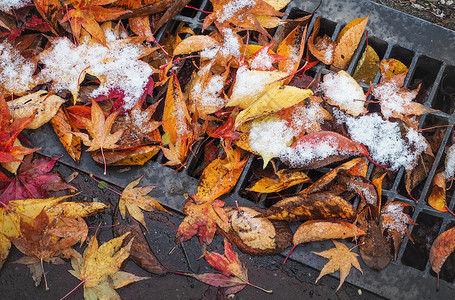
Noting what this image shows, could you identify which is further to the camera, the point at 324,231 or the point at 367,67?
the point at 367,67

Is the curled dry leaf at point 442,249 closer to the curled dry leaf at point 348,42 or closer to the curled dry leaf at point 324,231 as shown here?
the curled dry leaf at point 324,231

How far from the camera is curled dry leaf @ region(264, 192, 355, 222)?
1.45 meters

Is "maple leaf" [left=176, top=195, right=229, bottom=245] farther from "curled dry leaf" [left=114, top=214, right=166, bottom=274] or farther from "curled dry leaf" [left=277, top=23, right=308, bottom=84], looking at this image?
"curled dry leaf" [left=277, top=23, right=308, bottom=84]

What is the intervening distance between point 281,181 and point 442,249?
71cm

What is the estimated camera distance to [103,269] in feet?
4.82

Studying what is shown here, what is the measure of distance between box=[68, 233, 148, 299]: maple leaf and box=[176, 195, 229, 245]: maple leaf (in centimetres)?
23

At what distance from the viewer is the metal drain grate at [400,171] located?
1.51 meters

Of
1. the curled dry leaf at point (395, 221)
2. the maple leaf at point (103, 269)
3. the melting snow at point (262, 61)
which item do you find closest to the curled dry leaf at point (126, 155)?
the maple leaf at point (103, 269)

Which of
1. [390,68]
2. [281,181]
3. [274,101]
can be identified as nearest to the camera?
[274,101]

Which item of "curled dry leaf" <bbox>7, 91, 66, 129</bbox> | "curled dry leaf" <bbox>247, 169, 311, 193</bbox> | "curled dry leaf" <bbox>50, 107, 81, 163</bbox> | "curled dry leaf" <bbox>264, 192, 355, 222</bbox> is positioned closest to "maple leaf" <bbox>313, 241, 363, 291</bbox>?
"curled dry leaf" <bbox>264, 192, 355, 222</bbox>

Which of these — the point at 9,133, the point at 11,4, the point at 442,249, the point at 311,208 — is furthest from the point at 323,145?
the point at 11,4

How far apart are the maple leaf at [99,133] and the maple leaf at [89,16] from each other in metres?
0.32

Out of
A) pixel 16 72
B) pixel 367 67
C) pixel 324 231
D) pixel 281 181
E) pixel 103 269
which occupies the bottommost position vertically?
pixel 103 269

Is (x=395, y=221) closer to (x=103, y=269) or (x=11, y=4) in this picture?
(x=103, y=269)
